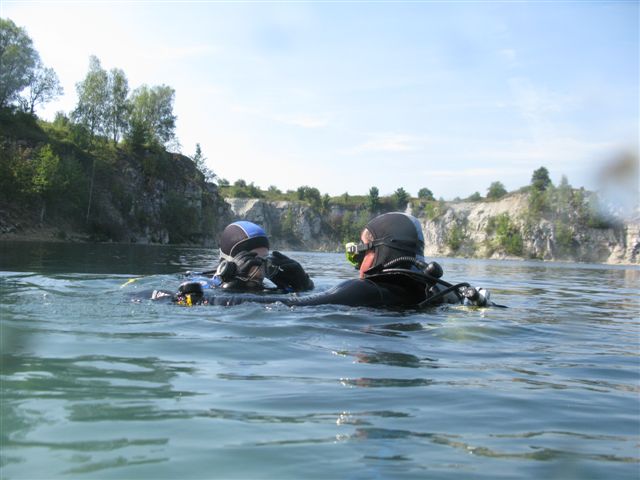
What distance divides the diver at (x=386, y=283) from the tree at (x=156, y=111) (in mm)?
86033

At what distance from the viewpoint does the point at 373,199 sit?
158 meters

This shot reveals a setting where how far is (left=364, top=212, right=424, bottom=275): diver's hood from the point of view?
807 centimetres

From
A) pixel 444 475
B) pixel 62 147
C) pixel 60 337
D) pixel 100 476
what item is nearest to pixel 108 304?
pixel 60 337

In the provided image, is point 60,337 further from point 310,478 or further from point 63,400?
point 310,478

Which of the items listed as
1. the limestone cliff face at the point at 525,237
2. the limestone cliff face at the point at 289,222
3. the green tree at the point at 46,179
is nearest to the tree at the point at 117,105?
the green tree at the point at 46,179

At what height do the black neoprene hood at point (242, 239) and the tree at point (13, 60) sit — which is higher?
the tree at point (13, 60)

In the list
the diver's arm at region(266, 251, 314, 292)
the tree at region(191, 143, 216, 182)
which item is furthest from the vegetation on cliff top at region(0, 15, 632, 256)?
the diver's arm at region(266, 251, 314, 292)

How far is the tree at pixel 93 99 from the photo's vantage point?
81.7 meters

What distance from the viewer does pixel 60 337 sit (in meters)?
5.31

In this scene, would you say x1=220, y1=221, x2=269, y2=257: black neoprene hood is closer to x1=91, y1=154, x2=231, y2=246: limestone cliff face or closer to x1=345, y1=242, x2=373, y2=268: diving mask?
x1=345, y1=242, x2=373, y2=268: diving mask

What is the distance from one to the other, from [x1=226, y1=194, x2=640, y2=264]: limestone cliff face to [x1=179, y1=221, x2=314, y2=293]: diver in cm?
9291

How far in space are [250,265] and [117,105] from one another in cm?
8380

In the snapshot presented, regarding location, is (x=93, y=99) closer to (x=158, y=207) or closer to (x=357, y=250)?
(x=158, y=207)

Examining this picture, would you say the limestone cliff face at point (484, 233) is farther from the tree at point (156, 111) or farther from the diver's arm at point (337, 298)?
the diver's arm at point (337, 298)
